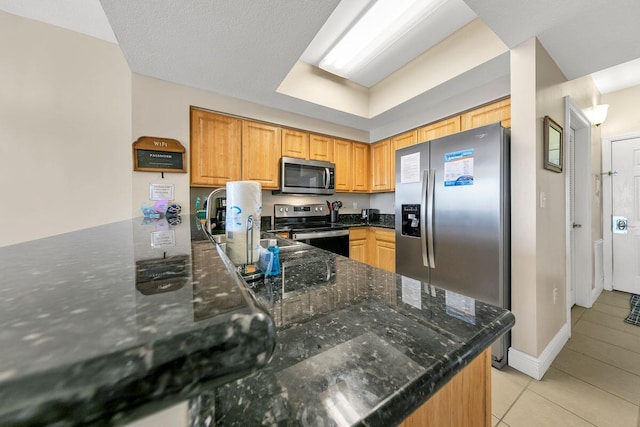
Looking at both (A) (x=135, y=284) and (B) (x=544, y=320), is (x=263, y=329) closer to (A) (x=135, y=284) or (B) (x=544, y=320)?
(A) (x=135, y=284)

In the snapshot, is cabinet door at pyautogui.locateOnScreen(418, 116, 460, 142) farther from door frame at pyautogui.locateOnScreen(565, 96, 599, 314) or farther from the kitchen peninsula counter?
the kitchen peninsula counter

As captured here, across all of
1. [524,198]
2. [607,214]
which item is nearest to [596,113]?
[607,214]

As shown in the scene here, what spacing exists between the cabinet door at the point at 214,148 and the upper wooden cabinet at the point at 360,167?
1.71 meters

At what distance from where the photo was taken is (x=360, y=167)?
3707 mm

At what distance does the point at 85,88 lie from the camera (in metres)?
2.07

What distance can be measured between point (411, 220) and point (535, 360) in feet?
4.21

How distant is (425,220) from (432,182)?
33cm

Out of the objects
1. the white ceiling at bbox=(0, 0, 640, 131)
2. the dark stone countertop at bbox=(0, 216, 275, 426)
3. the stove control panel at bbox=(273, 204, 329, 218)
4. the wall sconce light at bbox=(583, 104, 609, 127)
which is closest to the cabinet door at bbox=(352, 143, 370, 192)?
the stove control panel at bbox=(273, 204, 329, 218)

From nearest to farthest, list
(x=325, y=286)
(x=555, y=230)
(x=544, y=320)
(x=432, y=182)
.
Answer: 1. (x=325, y=286)
2. (x=544, y=320)
3. (x=555, y=230)
4. (x=432, y=182)

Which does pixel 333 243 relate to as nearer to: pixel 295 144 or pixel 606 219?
pixel 295 144

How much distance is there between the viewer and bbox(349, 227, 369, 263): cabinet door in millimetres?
3162

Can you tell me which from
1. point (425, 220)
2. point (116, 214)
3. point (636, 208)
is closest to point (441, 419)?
point (425, 220)

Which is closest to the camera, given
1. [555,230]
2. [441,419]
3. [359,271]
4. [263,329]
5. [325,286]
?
[263,329]

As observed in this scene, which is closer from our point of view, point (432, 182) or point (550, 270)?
point (550, 270)
